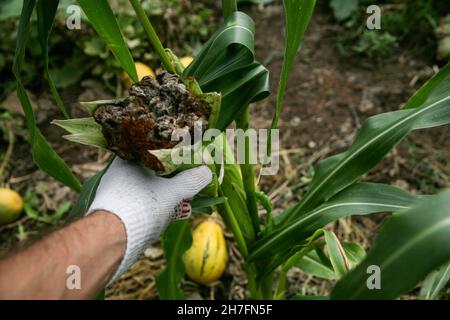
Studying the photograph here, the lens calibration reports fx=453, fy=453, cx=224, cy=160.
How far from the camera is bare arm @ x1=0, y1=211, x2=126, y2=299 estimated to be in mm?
654

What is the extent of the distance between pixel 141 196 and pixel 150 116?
19cm

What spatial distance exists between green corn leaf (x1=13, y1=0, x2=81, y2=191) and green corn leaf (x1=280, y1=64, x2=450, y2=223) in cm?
63

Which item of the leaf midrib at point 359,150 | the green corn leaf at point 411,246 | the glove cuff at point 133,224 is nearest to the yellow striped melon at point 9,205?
the glove cuff at point 133,224

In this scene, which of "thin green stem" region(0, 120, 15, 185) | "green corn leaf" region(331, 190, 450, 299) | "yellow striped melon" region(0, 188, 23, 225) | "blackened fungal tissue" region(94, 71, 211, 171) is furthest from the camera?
"thin green stem" region(0, 120, 15, 185)

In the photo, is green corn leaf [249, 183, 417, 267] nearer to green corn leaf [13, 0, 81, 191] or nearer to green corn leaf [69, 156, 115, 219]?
green corn leaf [69, 156, 115, 219]

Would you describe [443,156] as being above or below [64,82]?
below

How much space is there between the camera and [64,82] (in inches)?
82.6

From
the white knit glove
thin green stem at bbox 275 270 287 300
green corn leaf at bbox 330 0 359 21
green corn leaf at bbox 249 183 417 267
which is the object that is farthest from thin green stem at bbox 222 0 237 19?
green corn leaf at bbox 330 0 359 21

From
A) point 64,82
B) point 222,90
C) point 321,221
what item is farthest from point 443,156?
point 64,82

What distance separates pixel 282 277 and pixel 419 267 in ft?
2.48

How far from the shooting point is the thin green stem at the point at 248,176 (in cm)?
108

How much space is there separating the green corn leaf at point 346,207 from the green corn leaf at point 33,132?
562 mm

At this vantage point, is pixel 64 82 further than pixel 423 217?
Yes
